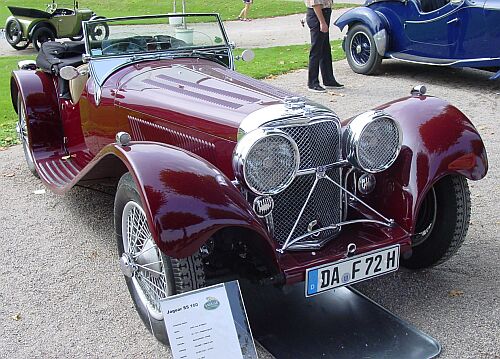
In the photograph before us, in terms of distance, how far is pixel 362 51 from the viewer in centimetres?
977

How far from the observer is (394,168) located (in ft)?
11.4

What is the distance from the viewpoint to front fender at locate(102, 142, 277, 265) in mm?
2697

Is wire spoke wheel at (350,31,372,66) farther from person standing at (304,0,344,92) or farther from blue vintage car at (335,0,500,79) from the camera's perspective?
person standing at (304,0,344,92)

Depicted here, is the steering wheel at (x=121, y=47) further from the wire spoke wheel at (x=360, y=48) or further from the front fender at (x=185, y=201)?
the wire spoke wheel at (x=360, y=48)

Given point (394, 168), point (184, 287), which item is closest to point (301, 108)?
point (394, 168)

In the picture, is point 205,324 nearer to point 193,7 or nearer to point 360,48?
point 360,48

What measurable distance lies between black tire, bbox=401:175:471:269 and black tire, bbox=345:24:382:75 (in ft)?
19.6

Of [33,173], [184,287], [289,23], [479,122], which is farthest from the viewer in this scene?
→ [289,23]

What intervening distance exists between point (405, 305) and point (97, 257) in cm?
202

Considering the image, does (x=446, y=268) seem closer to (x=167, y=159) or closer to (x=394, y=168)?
(x=394, y=168)

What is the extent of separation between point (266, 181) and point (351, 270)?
0.61 meters

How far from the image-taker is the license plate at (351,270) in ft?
9.78

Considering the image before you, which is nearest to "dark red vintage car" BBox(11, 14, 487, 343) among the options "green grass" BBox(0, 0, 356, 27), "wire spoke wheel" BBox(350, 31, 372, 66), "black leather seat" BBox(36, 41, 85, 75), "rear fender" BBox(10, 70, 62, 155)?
"black leather seat" BBox(36, 41, 85, 75)

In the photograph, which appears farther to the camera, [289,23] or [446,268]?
[289,23]
